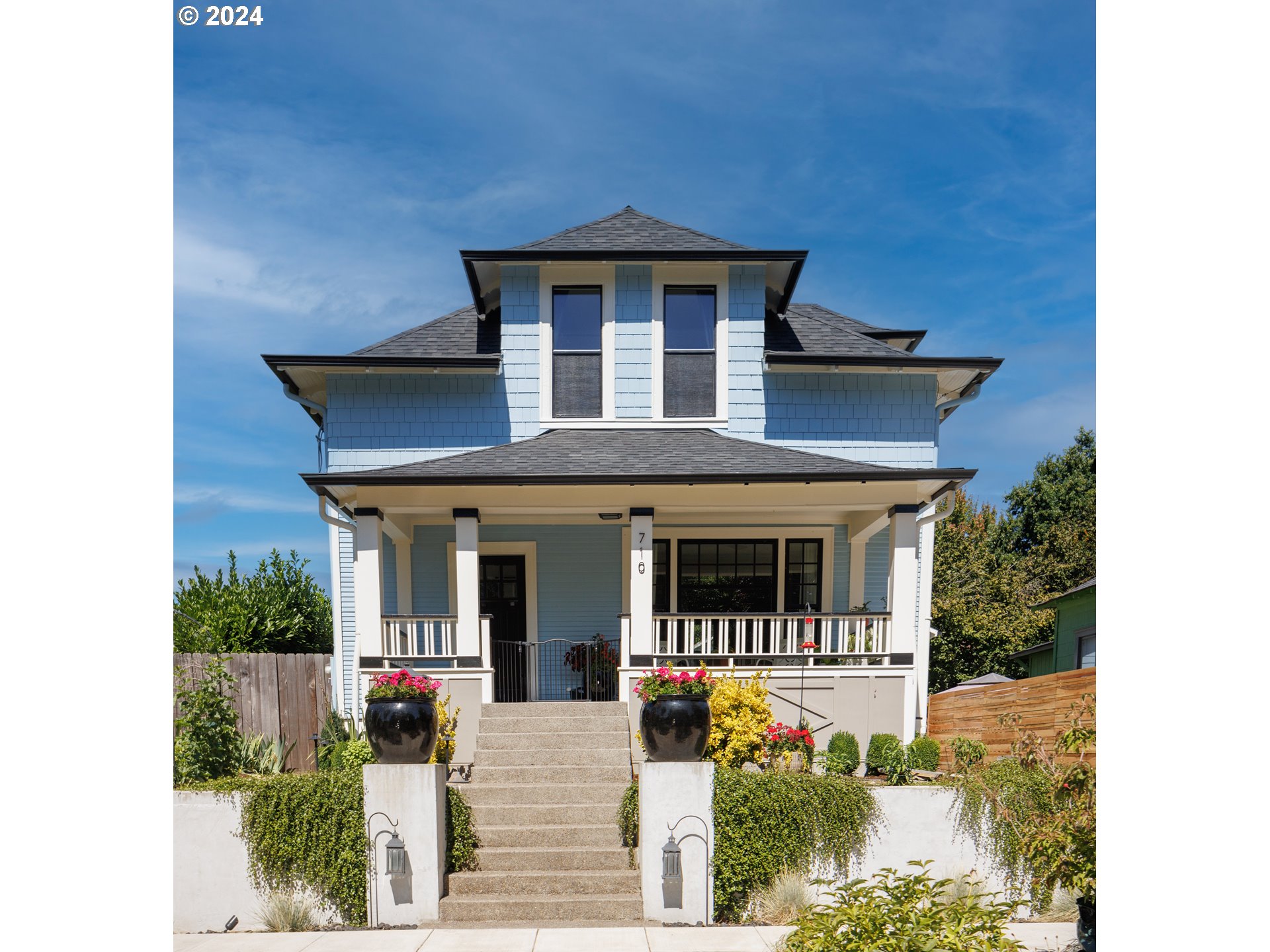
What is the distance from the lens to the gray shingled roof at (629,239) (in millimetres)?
11758

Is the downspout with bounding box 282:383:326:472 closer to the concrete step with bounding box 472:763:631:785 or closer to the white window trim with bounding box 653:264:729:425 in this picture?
the white window trim with bounding box 653:264:729:425

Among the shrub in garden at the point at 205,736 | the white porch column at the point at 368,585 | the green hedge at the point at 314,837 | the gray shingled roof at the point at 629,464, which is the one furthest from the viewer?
the white porch column at the point at 368,585

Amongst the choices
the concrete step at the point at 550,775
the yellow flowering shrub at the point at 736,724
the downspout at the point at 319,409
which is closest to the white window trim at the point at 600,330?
the downspout at the point at 319,409

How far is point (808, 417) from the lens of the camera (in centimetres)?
1188

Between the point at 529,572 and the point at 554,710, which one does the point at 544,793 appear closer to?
the point at 554,710

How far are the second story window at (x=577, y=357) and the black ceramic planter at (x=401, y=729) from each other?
591 centimetres

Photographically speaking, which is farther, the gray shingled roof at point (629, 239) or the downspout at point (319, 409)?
the downspout at point (319, 409)

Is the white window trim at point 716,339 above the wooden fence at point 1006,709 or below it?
above

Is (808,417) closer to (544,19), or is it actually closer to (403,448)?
(403,448)

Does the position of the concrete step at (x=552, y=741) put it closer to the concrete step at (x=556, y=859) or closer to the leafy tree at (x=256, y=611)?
the concrete step at (x=556, y=859)

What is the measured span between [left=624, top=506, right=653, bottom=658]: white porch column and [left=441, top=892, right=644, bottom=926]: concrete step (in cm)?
337

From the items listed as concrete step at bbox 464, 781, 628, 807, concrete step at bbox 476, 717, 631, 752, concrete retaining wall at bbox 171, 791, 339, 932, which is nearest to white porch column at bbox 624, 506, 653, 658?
concrete step at bbox 476, 717, 631, 752

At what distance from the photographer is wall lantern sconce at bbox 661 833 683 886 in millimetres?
6391

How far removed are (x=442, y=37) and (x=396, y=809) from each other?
6.36m
